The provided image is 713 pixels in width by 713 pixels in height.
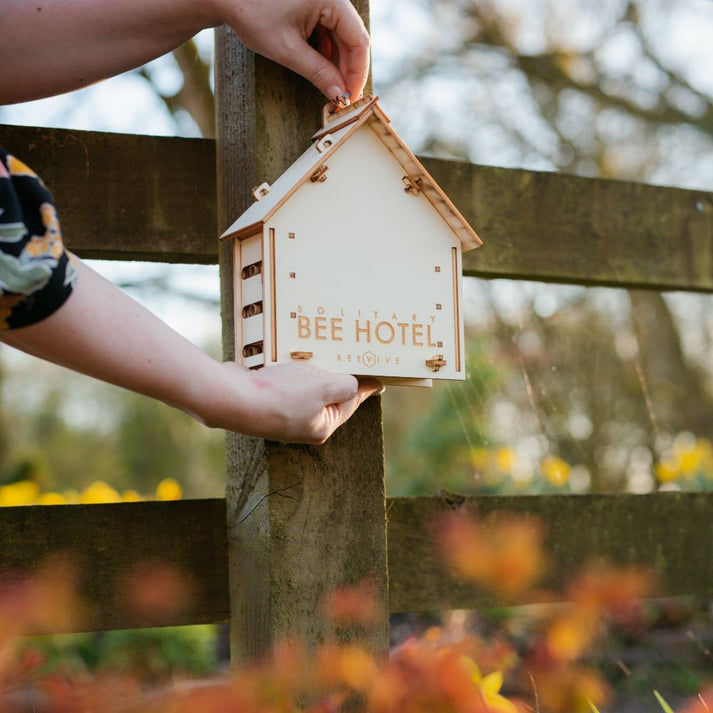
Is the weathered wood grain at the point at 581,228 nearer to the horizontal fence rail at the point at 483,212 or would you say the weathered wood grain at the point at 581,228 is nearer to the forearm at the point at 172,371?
the horizontal fence rail at the point at 483,212

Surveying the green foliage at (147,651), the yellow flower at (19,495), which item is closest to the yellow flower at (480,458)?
the green foliage at (147,651)

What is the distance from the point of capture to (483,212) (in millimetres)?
1666

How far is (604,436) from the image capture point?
7520 mm

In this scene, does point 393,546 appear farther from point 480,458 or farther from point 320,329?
point 480,458

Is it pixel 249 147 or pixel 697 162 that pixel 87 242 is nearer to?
pixel 249 147

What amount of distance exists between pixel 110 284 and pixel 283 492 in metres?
0.45

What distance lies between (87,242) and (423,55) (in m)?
4.53

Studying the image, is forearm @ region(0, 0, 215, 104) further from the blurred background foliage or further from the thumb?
the blurred background foliage

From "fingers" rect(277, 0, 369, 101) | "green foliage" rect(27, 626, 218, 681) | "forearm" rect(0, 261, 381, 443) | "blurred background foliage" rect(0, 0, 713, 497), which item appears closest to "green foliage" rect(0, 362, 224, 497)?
"blurred background foliage" rect(0, 0, 713, 497)

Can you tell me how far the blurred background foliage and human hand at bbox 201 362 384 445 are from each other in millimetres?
2237

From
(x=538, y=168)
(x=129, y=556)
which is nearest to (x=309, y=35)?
(x=129, y=556)

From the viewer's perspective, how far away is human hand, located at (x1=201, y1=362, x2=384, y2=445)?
3.46ft

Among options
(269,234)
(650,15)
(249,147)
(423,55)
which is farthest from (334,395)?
(650,15)

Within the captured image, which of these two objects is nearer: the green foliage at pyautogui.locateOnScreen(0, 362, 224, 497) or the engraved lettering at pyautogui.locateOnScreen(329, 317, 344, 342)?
the engraved lettering at pyautogui.locateOnScreen(329, 317, 344, 342)
